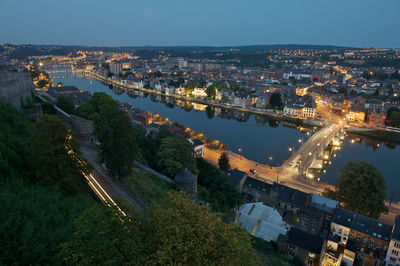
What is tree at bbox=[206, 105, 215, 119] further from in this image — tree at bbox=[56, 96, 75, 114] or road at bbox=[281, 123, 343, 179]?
tree at bbox=[56, 96, 75, 114]

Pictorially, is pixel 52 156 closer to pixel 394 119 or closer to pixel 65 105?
pixel 65 105

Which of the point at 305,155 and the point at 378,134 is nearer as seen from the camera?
the point at 305,155

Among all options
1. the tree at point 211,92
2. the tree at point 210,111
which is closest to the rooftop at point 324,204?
the tree at point 210,111

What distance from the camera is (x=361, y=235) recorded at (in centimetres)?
1195

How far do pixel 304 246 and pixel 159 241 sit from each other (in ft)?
29.1

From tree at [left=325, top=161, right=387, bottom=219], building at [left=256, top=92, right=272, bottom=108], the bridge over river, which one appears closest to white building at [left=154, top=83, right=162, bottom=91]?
building at [left=256, top=92, right=272, bottom=108]

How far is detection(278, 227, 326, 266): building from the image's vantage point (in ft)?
34.5

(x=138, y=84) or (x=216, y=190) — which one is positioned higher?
(x=216, y=190)

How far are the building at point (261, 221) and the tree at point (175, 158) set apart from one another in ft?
10.2

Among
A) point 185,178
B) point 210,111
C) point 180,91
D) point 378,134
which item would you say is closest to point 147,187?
point 185,178

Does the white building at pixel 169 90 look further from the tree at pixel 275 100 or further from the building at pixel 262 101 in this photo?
the tree at pixel 275 100

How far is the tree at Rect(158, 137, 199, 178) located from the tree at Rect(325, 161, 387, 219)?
7.69 meters

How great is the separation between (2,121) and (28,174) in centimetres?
293

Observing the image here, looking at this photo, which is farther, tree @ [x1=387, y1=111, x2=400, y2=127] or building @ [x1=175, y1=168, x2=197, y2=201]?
tree @ [x1=387, y1=111, x2=400, y2=127]
